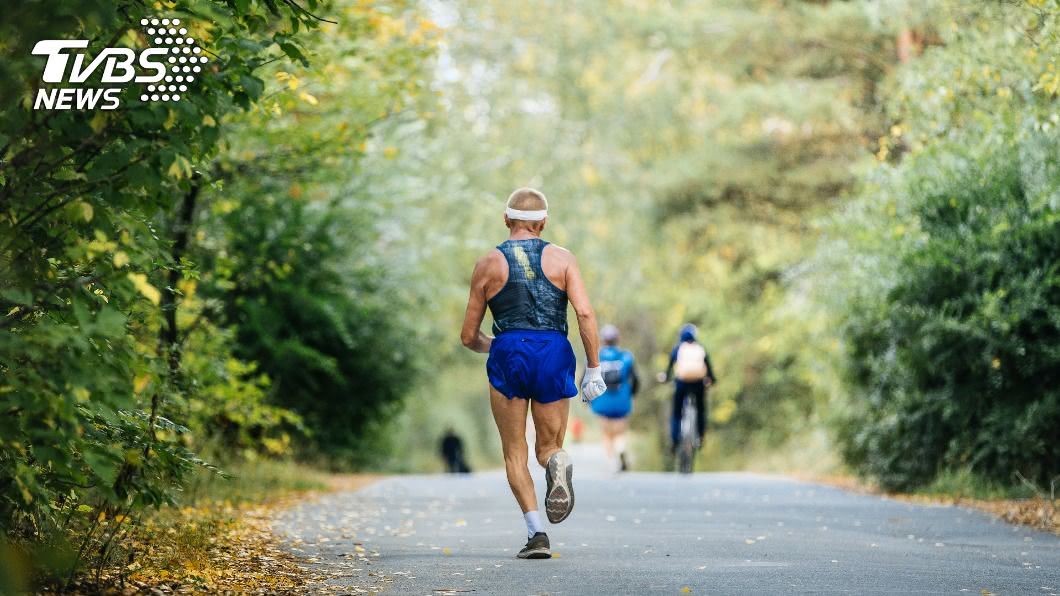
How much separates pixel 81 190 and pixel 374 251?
17103mm

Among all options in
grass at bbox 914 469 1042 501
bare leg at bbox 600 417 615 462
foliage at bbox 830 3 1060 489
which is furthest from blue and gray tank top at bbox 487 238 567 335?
bare leg at bbox 600 417 615 462

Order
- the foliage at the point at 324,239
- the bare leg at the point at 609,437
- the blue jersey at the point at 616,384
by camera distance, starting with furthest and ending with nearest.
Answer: the bare leg at the point at 609,437 → the blue jersey at the point at 616,384 → the foliage at the point at 324,239

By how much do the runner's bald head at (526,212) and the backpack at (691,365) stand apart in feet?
39.6

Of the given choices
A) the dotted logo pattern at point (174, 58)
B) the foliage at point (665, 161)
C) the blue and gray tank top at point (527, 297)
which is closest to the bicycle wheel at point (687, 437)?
the foliage at point (665, 161)

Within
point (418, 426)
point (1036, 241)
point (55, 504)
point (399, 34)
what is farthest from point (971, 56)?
point (418, 426)

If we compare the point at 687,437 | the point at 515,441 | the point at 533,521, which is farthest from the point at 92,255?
the point at 687,437

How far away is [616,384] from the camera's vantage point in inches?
842

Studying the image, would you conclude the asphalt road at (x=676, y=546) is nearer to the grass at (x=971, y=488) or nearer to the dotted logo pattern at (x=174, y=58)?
the grass at (x=971, y=488)

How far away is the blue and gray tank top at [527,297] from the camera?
8.98m

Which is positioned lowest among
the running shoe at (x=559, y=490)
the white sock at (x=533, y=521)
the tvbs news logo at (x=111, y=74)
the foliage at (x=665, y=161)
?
the white sock at (x=533, y=521)

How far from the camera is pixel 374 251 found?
23406 millimetres

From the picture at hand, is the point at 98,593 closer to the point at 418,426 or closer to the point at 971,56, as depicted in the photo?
the point at 971,56

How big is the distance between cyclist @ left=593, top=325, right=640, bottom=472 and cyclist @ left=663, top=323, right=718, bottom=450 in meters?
0.57

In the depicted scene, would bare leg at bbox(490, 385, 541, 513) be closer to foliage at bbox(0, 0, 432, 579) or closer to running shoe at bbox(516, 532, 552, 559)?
running shoe at bbox(516, 532, 552, 559)
